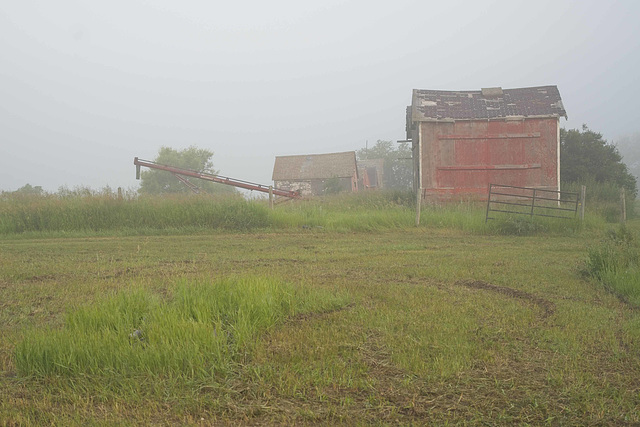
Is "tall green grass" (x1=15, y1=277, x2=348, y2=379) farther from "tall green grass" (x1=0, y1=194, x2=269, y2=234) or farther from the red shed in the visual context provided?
the red shed

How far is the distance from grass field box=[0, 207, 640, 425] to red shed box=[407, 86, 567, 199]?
581 inches

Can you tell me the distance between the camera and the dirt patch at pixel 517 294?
5.29 meters

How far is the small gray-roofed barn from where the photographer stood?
143ft

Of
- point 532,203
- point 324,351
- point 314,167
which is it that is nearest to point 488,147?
point 532,203

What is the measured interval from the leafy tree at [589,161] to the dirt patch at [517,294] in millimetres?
19769

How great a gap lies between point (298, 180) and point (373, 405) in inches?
1609

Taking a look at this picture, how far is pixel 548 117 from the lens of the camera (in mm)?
21047

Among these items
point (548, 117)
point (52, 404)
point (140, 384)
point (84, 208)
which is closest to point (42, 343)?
point (52, 404)

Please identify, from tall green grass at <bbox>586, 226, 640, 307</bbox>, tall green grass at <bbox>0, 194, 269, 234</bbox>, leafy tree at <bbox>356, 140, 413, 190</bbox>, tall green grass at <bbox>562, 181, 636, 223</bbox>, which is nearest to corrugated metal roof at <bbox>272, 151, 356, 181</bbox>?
leafy tree at <bbox>356, 140, 413, 190</bbox>

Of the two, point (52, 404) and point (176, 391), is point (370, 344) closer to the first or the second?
point (176, 391)

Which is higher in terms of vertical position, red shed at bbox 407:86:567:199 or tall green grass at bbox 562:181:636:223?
red shed at bbox 407:86:567:199

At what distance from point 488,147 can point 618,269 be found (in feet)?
50.8

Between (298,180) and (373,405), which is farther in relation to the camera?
(298,180)

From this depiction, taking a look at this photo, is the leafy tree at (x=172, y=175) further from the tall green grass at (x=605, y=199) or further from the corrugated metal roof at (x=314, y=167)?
the tall green grass at (x=605, y=199)
